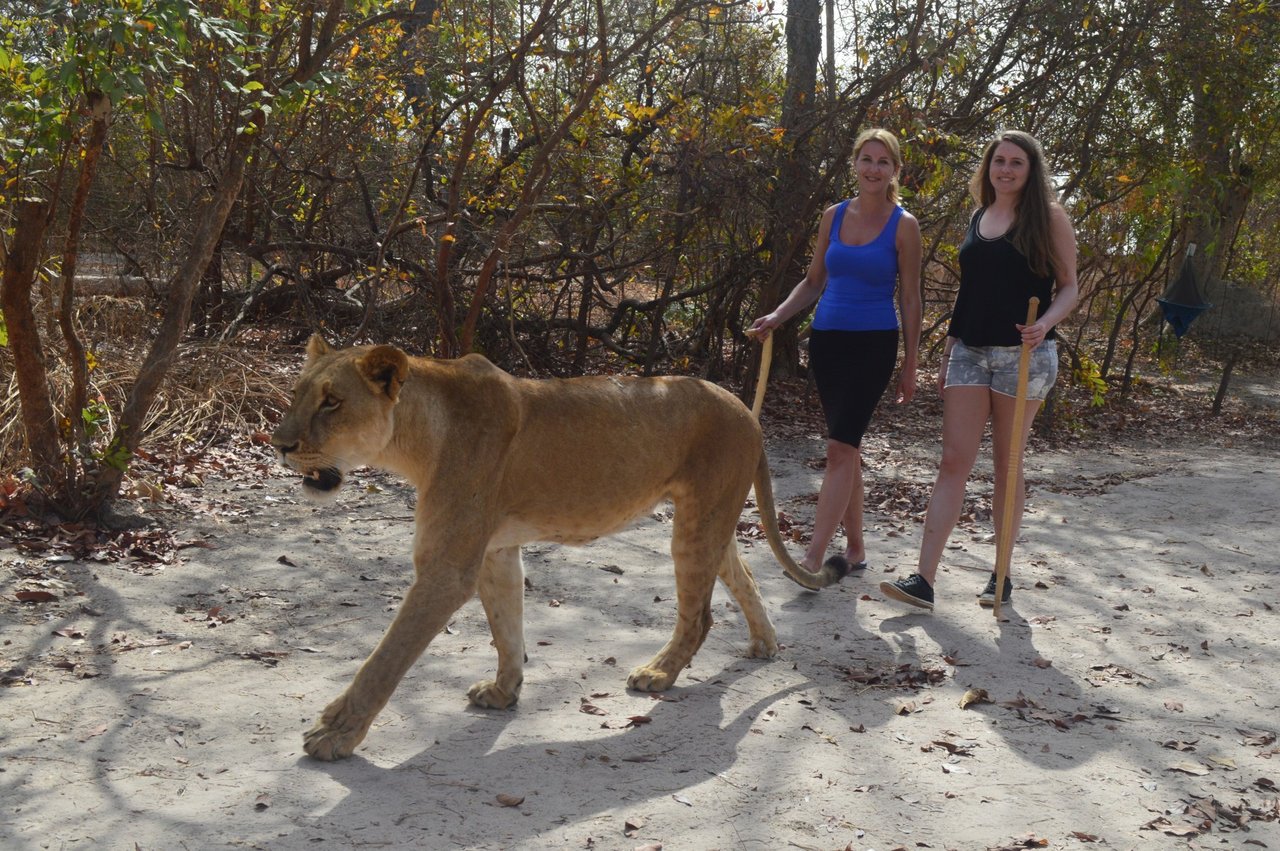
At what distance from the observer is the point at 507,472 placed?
14.0 ft

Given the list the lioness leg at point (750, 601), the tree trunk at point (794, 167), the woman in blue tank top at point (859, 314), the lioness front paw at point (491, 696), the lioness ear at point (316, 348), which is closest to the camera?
the lioness ear at point (316, 348)

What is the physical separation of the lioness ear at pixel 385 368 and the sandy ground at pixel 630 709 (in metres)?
1.18

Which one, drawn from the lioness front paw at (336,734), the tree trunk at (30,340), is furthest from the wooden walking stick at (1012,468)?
the tree trunk at (30,340)

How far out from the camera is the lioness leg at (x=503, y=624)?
4445mm

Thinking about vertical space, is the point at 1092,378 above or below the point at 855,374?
below

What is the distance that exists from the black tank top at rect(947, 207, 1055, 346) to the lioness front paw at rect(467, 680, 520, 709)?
2796 millimetres

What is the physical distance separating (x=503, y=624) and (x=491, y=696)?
0.87 feet

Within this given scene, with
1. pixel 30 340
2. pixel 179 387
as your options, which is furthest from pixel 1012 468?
pixel 179 387

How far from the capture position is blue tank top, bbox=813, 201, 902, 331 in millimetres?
5918

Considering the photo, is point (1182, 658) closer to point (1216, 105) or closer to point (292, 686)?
point (292, 686)

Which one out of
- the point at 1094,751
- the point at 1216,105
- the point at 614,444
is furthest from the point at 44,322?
the point at 1216,105

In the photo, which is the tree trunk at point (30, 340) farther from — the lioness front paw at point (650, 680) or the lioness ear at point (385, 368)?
the lioness front paw at point (650, 680)

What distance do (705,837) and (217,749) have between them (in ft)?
5.22

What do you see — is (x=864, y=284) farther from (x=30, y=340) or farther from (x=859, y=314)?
(x=30, y=340)
